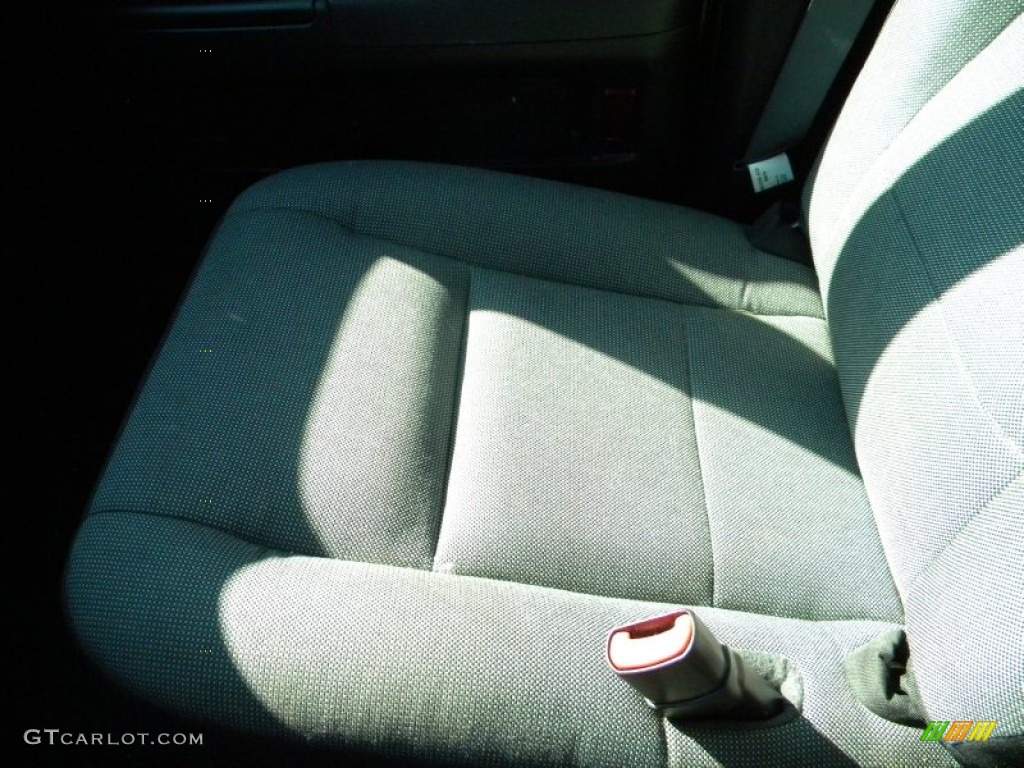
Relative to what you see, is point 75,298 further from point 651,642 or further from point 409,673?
point 651,642

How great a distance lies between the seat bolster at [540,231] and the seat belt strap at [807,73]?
0.26 metres

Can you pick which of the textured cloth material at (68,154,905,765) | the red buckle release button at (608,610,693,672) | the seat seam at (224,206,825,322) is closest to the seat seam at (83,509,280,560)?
the textured cloth material at (68,154,905,765)

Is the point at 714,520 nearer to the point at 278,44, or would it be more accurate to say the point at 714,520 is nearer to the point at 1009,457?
the point at 1009,457

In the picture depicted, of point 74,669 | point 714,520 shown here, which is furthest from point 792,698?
point 74,669

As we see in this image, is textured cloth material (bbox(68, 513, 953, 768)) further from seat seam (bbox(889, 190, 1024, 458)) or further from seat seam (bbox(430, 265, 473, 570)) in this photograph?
seat seam (bbox(889, 190, 1024, 458))

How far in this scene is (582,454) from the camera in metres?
1.02

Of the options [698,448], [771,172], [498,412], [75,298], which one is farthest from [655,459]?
[75,298]

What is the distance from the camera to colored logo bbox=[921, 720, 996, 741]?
74cm

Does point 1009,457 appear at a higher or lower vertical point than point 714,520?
higher

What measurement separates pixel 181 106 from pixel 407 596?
3.44ft

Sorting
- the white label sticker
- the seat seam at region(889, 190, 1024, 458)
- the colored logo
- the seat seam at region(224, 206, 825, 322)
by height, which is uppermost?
the seat seam at region(889, 190, 1024, 458)

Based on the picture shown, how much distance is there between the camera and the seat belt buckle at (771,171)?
1.44m

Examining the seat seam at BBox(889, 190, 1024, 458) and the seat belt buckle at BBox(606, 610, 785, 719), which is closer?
the seat belt buckle at BBox(606, 610, 785, 719)

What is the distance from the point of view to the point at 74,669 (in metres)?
1.40
